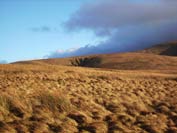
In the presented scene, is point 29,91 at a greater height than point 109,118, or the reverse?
point 29,91

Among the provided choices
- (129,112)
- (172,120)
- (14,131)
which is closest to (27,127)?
(14,131)

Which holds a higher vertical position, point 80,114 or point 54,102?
point 54,102

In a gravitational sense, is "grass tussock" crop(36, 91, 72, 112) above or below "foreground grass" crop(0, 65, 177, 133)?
above

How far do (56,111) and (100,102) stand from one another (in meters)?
3.92

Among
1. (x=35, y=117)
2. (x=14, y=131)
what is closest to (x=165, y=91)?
(x=35, y=117)

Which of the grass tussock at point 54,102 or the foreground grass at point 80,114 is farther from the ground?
the grass tussock at point 54,102

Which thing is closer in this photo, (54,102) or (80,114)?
(80,114)

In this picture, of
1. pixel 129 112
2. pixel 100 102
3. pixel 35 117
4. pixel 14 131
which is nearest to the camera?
pixel 14 131

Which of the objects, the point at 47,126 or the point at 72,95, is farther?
the point at 72,95

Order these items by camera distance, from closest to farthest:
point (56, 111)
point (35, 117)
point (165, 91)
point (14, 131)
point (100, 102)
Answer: point (14, 131), point (35, 117), point (56, 111), point (100, 102), point (165, 91)

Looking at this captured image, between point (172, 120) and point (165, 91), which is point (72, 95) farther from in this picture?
point (165, 91)

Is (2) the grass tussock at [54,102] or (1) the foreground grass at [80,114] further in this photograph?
(2) the grass tussock at [54,102]

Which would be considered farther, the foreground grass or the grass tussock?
the grass tussock

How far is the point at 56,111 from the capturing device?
1628 cm
